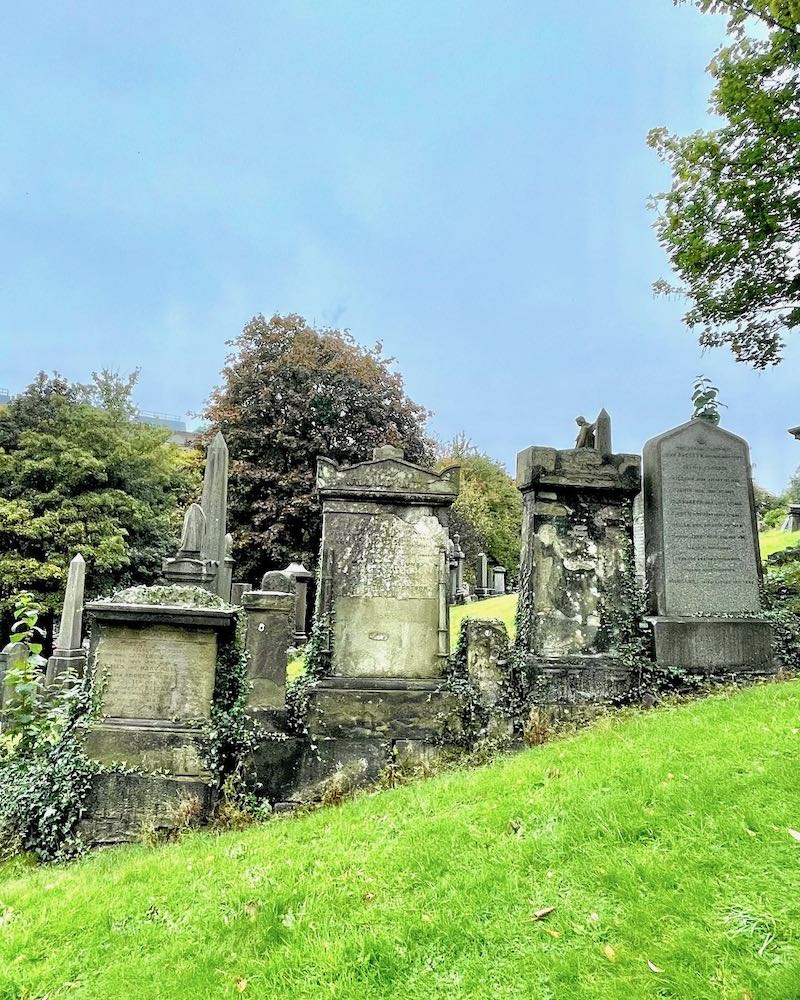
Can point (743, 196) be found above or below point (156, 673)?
above

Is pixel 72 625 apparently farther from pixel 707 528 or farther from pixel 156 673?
pixel 707 528

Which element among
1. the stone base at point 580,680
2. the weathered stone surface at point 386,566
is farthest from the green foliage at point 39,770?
the stone base at point 580,680

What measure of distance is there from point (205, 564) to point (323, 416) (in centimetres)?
1252

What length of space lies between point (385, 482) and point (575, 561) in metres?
2.05

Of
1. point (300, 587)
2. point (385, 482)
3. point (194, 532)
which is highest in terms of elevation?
point (194, 532)

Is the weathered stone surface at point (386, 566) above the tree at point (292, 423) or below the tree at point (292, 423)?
below

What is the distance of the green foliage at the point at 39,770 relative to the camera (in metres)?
4.65

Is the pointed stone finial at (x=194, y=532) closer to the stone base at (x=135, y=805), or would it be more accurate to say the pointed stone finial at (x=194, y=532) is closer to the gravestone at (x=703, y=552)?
the stone base at (x=135, y=805)

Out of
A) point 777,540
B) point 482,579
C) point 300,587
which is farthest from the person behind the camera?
point 482,579

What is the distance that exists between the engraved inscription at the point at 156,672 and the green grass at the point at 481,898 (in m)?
1.04

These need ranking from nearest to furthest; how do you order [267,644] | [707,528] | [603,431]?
[267,644] < [707,528] < [603,431]

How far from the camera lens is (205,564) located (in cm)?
1094

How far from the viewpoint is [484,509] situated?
1476 inches

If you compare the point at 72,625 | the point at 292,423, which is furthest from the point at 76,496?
the point at 72,625
